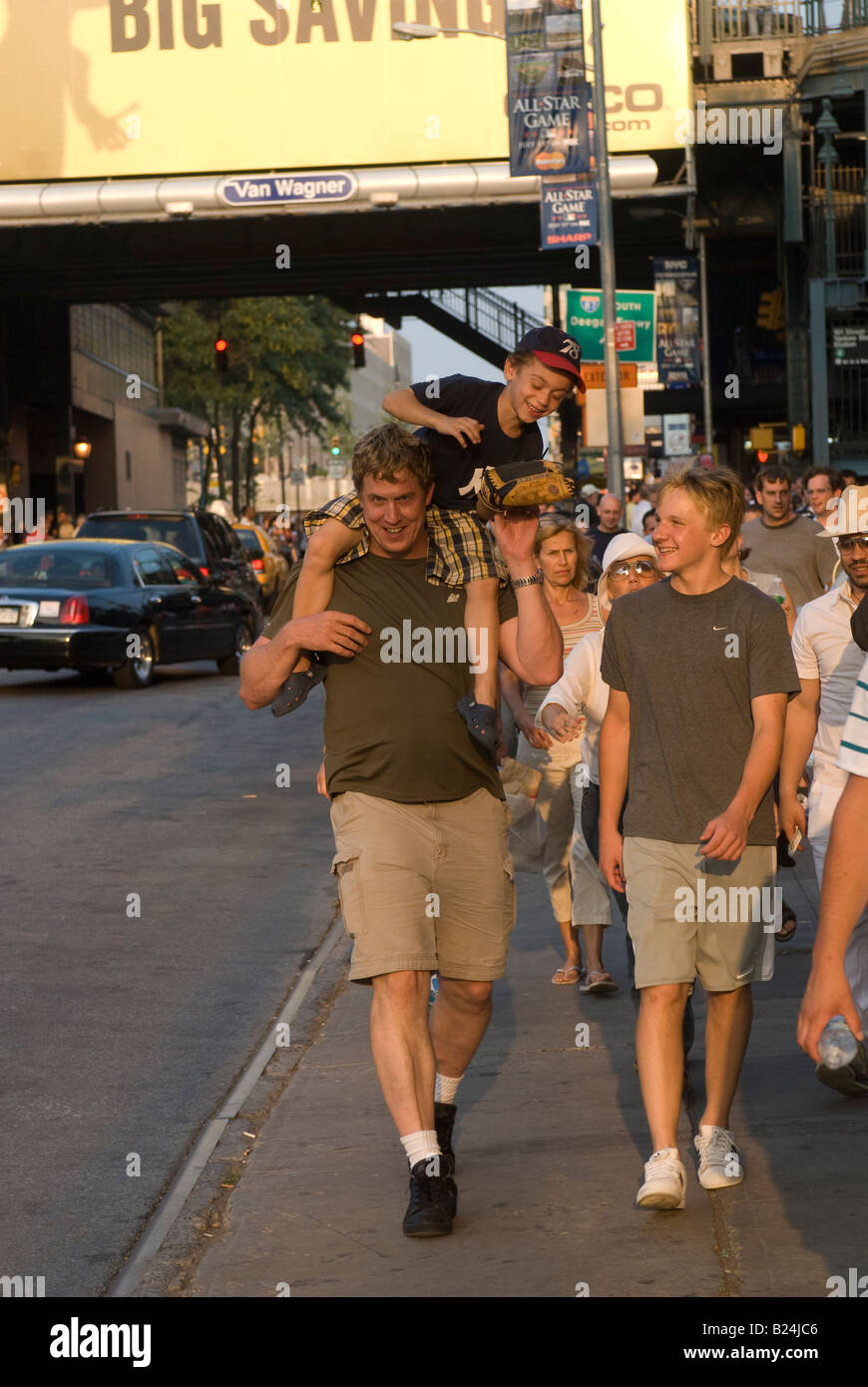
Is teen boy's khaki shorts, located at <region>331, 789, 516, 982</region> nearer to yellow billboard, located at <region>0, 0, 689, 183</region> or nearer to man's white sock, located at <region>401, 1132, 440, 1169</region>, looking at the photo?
man's white sock, located at <region>401, 1132, 440, 1169</region>

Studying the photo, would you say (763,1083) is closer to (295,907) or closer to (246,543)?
(295,907)

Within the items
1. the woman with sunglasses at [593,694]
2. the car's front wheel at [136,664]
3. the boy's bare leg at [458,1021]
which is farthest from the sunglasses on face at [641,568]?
the car's front wheel at [136,664]

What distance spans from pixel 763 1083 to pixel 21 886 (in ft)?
17.3

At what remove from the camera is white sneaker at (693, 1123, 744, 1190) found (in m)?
5.16

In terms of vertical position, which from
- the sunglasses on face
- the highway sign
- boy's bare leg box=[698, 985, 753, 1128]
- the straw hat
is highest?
the highway sign

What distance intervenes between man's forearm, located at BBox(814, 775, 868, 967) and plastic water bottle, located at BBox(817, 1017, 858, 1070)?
11 centimetres

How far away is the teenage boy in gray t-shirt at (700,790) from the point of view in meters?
5.23

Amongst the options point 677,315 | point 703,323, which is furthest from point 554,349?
point 703,323

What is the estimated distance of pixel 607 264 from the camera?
75.8 feet

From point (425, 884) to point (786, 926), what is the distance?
3219 millimetres

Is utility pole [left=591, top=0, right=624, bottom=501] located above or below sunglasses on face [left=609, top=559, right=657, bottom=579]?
above

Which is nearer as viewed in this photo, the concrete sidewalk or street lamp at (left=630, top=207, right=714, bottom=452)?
the concrete sidewalk

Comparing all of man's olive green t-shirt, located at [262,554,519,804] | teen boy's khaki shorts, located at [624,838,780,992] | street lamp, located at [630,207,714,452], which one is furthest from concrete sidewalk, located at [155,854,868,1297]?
street lamp, located at [630,207,714,452]

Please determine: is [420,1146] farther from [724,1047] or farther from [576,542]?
[576,542]
